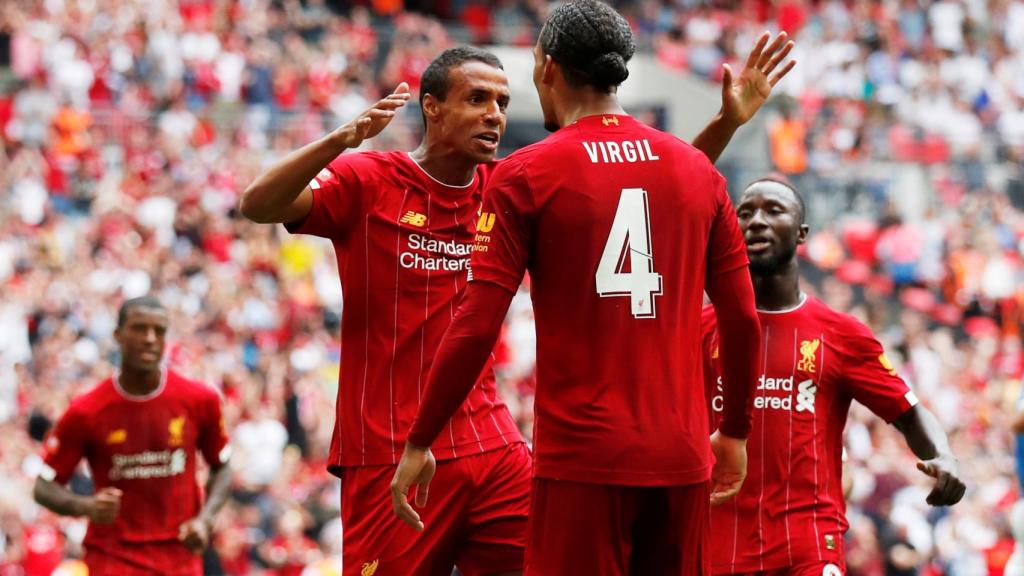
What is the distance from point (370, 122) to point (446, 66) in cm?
77

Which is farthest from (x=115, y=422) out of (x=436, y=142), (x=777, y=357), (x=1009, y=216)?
(x=1009, y=216)

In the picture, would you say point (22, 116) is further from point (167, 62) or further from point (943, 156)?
point (943, 156)

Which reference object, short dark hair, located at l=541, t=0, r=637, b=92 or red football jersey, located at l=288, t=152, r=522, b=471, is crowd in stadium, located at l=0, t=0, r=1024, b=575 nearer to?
red football jersey, located at l=288, t=152, r=522, b=471

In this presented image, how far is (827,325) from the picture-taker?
7398 mm

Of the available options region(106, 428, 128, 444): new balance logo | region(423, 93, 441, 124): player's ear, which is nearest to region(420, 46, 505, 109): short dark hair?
region(423, 93, 441, 124): player's ear

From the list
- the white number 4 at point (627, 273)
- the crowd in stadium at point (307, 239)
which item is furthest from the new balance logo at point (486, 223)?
the crowd in stadium at point (307, 239)

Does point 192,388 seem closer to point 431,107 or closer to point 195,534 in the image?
point 195,534

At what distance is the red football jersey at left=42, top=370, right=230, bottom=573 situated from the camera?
29.8 ft

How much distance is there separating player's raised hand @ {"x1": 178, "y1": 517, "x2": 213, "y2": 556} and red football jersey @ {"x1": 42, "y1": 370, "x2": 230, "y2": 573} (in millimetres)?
131

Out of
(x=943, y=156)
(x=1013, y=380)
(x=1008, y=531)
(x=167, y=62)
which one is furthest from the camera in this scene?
(x=943, y=156)

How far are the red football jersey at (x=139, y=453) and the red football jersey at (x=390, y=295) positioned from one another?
249 centimetres

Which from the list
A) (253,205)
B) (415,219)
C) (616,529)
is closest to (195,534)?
(415,219)

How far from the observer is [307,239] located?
64.5ft

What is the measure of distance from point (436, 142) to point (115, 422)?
317cm
